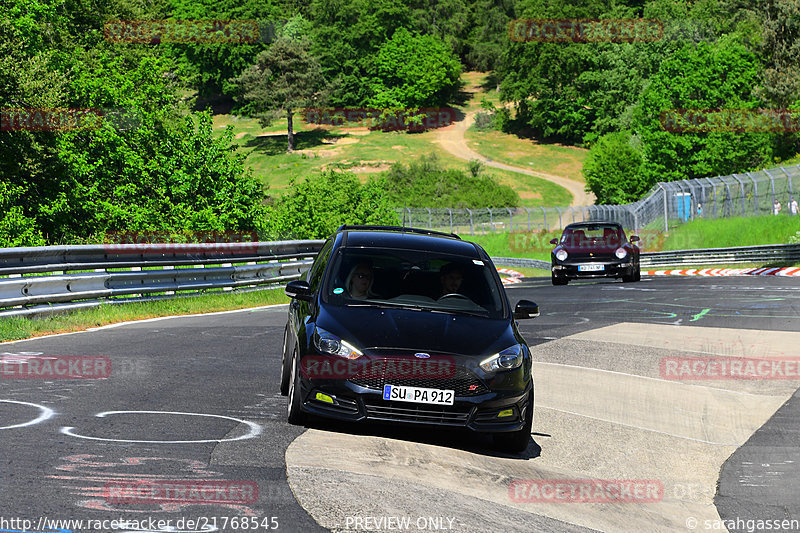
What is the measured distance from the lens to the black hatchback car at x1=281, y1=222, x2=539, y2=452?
7.20 m

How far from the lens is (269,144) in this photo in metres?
128

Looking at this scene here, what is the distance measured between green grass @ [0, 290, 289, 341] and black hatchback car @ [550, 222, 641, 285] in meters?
8.18

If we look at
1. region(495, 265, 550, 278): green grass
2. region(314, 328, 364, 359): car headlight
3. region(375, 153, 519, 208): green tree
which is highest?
region(314, 328, 364, 359): car headlight

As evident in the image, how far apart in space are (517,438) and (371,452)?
137cm

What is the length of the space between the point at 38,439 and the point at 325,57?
457 ft

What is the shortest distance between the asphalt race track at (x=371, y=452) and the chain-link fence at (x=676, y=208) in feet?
110

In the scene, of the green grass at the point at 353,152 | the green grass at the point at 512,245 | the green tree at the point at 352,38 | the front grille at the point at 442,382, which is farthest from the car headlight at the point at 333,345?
the green tree at the point at 352,38

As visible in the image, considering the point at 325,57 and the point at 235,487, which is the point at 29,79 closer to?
the point at 235,487

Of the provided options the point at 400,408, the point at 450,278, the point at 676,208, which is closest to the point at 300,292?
the point at 450,278

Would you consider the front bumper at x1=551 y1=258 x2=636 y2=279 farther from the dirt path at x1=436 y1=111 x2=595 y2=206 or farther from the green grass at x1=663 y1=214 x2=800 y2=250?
the dirt path at x1=436 y1=111 x2=595 y2=206

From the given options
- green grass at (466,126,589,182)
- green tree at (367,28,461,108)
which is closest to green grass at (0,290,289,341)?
green grass at (466,126,589,182)

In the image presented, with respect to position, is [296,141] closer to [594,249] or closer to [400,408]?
[594,249]

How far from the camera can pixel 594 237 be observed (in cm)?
2708

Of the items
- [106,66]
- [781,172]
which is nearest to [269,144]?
[106,66]
